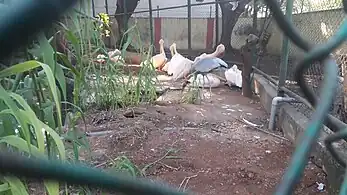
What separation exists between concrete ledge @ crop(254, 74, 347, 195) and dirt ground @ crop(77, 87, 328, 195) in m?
0.07

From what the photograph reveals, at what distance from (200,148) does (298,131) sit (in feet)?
1.88

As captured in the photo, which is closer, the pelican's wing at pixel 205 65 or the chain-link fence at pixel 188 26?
Answer: the pelican's wing at pixel 205 65

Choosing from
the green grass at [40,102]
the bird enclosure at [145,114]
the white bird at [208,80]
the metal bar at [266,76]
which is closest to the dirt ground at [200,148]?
the bird enclosure at [145,114]

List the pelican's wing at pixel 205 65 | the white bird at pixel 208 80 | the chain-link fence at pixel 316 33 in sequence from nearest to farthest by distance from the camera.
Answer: the chain-link fence at pixel 316 33 → the white bird at pixel 208 80 → the pelican's wing at pixel 205 65

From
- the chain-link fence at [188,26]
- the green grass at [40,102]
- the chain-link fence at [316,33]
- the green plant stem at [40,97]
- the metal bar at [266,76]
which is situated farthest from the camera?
the chain-link fence at [188,26]

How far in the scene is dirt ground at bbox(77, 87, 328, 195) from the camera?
6.93 ft

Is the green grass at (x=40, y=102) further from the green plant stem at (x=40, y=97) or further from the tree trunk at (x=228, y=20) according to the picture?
the tree trunk at (x=228, y=20)

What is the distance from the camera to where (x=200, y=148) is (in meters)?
2.60

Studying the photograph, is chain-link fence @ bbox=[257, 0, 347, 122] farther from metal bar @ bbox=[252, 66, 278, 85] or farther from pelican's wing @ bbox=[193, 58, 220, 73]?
pelican's wing @ bbox=[193, 58, 220, 73]

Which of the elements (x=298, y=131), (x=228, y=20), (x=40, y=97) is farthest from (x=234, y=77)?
(x=40, y=97)

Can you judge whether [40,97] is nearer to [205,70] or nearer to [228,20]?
[205,70]

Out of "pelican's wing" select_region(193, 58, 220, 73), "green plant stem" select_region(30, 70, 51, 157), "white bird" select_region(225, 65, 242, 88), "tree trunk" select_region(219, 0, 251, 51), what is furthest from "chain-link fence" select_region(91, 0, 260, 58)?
"green plant stem" select_region(30, 70, 51, 157)

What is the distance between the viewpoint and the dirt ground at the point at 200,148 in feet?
6.93

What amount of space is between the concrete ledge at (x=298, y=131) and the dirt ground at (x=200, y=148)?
7 cm
